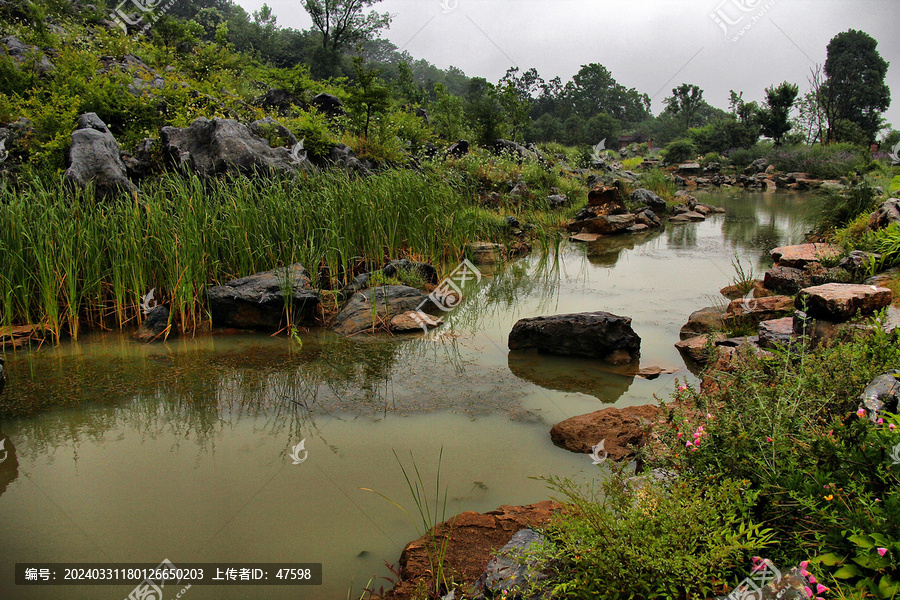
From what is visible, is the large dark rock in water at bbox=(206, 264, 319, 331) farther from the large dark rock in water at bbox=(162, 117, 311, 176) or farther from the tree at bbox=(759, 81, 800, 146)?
the tree at bbox=(759, 81, 800, 146)

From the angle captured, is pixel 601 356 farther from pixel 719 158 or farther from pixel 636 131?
pixel 636 131

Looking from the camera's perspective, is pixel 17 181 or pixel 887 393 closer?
pixel 887 393

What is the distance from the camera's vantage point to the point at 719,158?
32.8 meters

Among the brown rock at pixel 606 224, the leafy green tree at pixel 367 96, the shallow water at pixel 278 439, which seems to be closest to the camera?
the shallow water at pixel 278 439

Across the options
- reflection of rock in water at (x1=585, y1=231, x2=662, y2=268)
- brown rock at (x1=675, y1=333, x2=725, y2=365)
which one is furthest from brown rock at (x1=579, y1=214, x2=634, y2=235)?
brown rock at (x1=675, y1=333, x2=725, y2=365)

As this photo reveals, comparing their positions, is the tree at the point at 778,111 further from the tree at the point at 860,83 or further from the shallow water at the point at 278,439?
the shallow water at the point at 278,439

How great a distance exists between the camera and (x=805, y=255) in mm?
6234

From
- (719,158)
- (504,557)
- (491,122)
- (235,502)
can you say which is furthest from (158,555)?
(719,158)

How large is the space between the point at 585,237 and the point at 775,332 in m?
7.86

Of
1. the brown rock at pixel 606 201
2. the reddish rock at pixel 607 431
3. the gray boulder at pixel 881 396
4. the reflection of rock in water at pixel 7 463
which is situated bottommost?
the reflection of rock in water at pixel 7 463

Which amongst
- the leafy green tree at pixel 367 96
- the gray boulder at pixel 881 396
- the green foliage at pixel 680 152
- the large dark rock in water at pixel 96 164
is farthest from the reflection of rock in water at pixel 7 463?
the green foliage at pixel 680 152

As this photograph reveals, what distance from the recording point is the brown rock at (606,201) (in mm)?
12883

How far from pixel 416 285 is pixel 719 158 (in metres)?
32.3

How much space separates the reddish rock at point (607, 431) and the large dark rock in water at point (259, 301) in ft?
10.9
